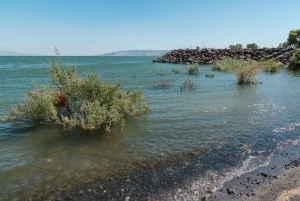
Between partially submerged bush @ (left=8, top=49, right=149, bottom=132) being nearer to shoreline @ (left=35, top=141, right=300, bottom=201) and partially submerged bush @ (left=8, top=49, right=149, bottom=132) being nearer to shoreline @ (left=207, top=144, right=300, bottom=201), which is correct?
shoreline @ (left=35, top=141, right=300, bottom=201)

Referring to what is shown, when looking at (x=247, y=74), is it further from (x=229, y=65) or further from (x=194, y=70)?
(x=194, y=70)

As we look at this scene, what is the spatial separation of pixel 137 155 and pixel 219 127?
435cm

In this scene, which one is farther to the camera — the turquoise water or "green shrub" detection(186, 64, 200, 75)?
"green shrub" detection(186, 64, 200, 75)

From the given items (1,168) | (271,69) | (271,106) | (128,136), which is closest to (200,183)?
(128,136)

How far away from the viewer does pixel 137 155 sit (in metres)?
7.25

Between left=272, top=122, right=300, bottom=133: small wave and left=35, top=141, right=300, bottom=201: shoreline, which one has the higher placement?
left=272, top=122, right=300, bottom=133: small wave

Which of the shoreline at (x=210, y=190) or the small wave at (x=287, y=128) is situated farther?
the small wave at (x=287, y=128)

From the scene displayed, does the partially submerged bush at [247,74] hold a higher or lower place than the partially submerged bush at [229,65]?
lower

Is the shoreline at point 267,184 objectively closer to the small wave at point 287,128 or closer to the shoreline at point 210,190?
the shoreline at point 210,190

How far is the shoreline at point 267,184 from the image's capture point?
4.92m

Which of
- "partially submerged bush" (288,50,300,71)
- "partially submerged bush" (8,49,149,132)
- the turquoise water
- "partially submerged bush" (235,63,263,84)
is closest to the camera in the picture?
the turquoise water

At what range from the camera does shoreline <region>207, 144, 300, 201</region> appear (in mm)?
4918

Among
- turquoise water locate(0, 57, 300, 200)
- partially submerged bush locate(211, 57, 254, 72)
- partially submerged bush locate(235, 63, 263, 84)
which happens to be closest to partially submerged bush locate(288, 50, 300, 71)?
partially submerged bush locate(211, 57, 254, 72)

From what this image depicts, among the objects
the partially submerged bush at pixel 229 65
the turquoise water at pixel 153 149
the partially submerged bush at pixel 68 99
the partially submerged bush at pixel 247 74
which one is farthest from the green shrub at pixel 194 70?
the partially submerged bush at pixel 68 99
